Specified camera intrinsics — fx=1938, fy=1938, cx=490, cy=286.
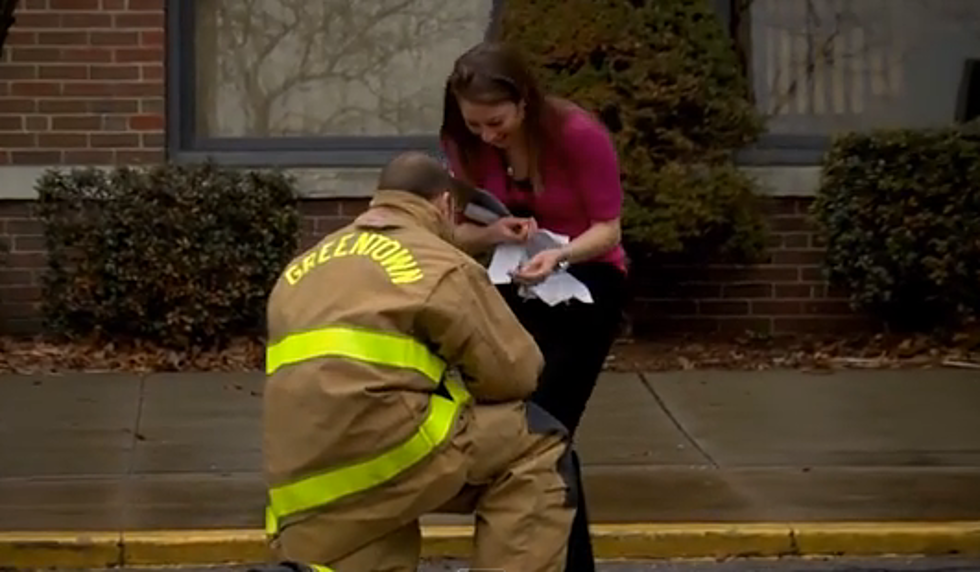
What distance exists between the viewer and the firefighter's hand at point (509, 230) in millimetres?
5055

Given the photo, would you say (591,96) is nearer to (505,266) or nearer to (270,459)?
(505,266)

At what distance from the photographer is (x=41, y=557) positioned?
656 centimetres

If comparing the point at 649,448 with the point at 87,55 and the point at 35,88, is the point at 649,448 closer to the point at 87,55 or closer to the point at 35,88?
the point at 87,55

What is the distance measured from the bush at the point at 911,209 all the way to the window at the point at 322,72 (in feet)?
7.40

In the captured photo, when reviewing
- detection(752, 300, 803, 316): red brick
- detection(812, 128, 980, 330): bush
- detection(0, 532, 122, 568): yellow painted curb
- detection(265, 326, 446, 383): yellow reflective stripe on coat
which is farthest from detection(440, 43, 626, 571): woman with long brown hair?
detection(752, 300, 803, 316): red brick

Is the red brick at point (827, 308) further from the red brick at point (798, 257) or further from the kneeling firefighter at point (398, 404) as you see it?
the kneeling firefighter at point (398, 404)

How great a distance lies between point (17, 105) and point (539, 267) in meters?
6.21

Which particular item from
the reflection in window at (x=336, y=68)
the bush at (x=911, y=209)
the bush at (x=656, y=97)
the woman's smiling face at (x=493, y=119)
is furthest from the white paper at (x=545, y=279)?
the reflection in window at (x=336, y=68)

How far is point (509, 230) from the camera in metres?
5.06

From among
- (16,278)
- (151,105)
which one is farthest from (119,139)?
(16,278)

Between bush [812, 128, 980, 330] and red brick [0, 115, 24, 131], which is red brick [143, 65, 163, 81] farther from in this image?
bush [812, 128, 980, 330]

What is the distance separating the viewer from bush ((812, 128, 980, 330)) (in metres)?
10.1

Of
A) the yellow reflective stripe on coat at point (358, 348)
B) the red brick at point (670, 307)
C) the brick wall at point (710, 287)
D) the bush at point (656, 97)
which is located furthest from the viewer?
the red brick at point (670, 307)

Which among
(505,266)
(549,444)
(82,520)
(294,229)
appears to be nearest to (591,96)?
(294,229)
